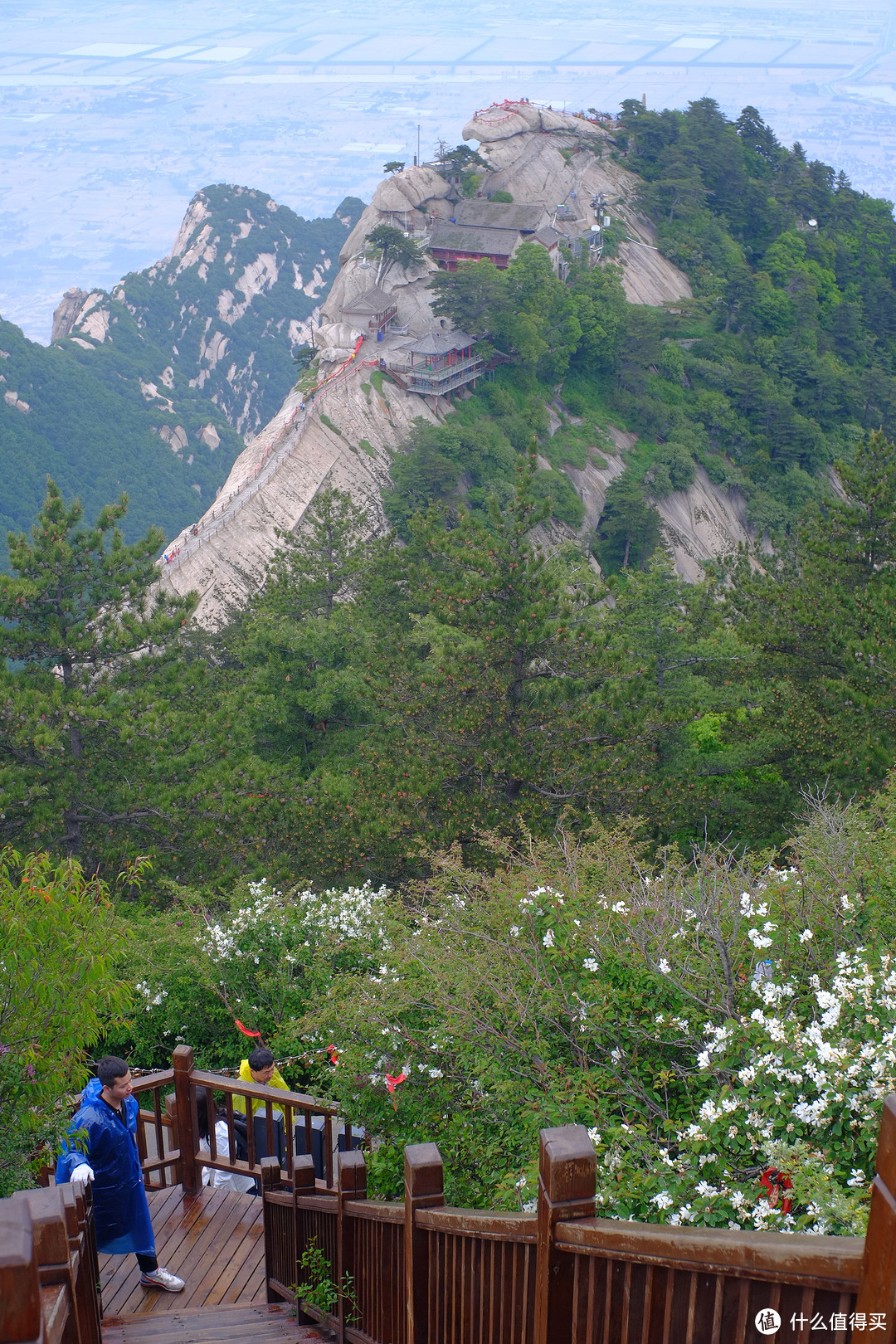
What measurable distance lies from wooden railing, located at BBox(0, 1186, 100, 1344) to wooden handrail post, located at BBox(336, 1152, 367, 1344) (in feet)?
3.45

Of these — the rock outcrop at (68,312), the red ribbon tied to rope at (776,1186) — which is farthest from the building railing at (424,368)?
the rock outcrop at (68,312)

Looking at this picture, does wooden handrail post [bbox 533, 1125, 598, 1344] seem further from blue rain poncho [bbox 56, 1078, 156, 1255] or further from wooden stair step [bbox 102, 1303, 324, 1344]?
blue rain poncho [bbox 56, 1078, 156, 1255]

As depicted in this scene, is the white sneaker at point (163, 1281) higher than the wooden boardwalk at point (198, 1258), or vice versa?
the white sneaker at point (163, 1281)

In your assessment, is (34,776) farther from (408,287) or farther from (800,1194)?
(408,287)

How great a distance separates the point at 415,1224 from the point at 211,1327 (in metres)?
2.27

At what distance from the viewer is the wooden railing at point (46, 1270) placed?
1675mm

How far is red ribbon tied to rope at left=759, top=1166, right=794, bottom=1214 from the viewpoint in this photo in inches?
120

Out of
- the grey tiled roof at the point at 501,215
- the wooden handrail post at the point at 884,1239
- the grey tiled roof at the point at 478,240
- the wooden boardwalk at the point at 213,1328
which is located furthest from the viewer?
the grey tiled roof at the point at 501,215

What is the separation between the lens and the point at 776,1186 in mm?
3127

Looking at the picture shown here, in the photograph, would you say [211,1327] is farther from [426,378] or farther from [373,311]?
[373,311]

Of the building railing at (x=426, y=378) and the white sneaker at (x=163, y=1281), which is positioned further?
the building railing at (x=426, y=378)

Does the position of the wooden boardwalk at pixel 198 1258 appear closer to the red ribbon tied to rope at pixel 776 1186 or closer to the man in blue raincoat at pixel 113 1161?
the man in blue raincoat at pixel 113 1161

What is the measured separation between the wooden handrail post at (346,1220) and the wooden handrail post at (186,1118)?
67.1 inches

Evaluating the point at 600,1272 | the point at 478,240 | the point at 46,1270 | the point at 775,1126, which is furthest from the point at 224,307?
the point at 600,1272
